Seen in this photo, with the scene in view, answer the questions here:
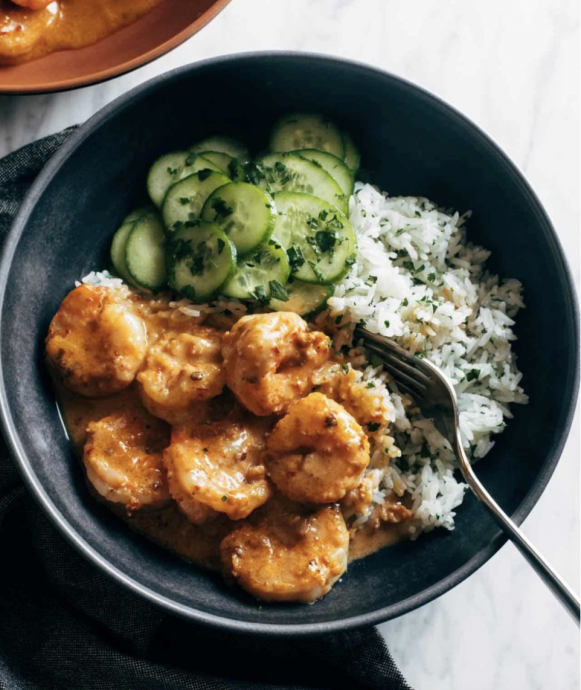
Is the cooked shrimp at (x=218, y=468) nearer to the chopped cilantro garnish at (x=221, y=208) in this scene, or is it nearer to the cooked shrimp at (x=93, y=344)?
the cooked shrimp at (x=93, y=344)

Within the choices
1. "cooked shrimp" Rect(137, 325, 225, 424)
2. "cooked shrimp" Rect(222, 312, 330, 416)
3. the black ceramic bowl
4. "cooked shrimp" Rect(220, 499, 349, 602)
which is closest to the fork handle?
the black ceramic bowl

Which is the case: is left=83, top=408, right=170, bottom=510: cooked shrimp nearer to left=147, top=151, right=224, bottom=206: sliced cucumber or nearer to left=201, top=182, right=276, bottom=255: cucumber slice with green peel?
left=201, top=182, right=276, bottom=255: cucumber slice with green peel

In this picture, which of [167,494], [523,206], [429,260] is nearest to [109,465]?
[167,494]

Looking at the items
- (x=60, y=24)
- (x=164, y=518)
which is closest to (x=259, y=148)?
(x=60, y=24)

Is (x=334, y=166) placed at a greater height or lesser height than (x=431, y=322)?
greater

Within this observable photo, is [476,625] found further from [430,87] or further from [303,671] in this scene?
[430,87]

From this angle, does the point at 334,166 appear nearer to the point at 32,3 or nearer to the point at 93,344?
the point at 93,344
